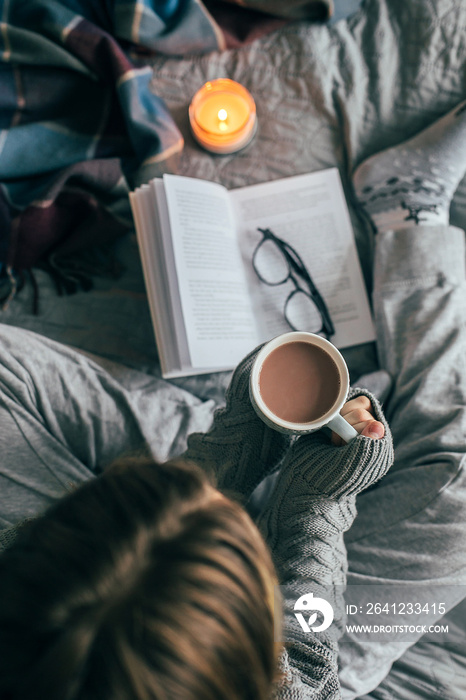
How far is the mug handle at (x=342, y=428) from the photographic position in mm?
525

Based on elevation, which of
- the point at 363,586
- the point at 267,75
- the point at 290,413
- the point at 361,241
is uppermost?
the point at 267,75

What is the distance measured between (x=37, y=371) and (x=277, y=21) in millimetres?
763

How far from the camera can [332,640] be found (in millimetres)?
590

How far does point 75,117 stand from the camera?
866 mm

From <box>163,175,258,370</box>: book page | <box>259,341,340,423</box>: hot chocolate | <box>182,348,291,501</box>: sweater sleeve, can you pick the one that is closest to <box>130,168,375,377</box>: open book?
<box>163,175,258,370</box>: book page

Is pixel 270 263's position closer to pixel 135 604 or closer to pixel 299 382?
pixel 299 382

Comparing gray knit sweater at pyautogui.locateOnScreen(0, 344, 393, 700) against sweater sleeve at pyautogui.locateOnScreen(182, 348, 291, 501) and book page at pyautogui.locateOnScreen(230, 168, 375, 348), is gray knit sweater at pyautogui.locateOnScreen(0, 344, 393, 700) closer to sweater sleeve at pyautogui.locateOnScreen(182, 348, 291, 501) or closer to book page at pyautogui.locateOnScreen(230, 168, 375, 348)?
sweater sleeve at pyautogui.locateOnScreen(182, 348, 291, 501)

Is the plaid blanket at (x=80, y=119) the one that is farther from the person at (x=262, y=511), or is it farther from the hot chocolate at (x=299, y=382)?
the hot chocolate at (x=299, y=382)

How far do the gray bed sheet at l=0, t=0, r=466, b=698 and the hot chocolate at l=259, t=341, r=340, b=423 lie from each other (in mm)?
357

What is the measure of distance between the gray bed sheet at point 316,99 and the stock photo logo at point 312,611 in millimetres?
461

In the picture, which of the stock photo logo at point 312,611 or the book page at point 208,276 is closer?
the stock photo logo at point 312,611

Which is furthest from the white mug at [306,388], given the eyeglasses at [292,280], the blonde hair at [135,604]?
the eyeglasses at [292,280]

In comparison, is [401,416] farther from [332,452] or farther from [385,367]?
[332,452]

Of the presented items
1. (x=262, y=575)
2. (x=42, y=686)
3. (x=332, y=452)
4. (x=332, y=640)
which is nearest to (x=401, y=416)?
(x=332, y=452)
